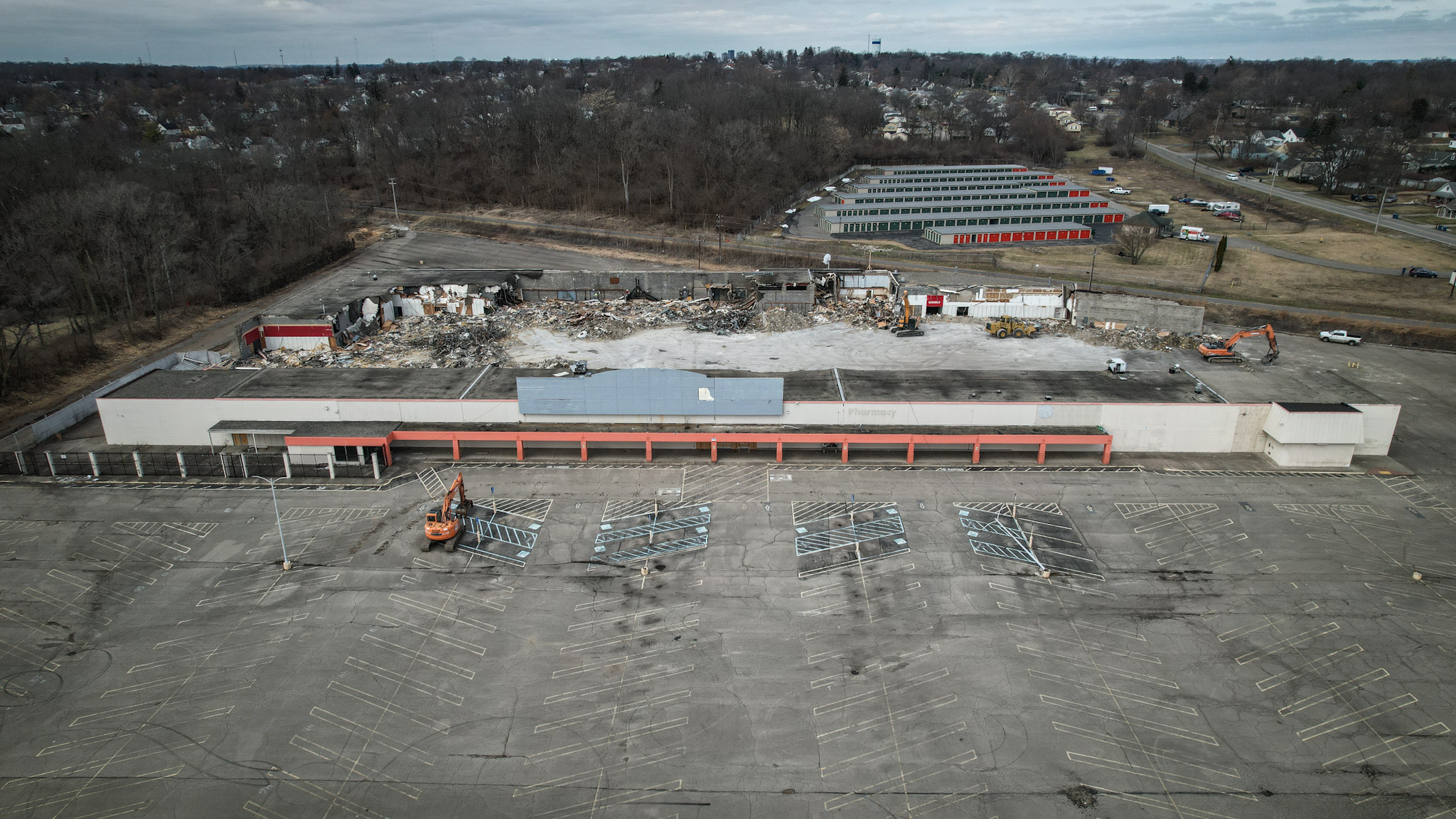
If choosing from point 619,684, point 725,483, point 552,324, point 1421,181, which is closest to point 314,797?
point 619,684

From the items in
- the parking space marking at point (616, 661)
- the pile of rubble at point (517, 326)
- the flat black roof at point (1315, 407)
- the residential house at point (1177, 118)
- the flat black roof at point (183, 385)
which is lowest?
the parking space marking at point (616, 661)

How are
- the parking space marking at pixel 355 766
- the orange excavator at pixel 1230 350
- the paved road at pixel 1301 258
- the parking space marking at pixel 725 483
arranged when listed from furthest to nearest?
the paved road at pixel 1301 258
the orange excavator at pixel 1230 350
the parking space marking at pixel 725 483
the parking space marking at pixel 355 766

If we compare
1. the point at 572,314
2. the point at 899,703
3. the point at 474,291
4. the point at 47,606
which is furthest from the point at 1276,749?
the point at 474,291

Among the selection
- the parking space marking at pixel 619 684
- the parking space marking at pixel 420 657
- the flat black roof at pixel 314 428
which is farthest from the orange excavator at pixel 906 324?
the parking space marking at pixel 420 657

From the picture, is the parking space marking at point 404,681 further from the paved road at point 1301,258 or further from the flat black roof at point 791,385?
the paved road at point 1301,258

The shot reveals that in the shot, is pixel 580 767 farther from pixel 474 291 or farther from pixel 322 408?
pixel 474 291

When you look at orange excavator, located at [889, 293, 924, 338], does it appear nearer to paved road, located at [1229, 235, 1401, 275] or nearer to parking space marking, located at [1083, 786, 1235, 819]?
parking space marking, located at [1083, 786, 1235, 819]

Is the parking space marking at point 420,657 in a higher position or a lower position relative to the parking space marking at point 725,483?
lower
